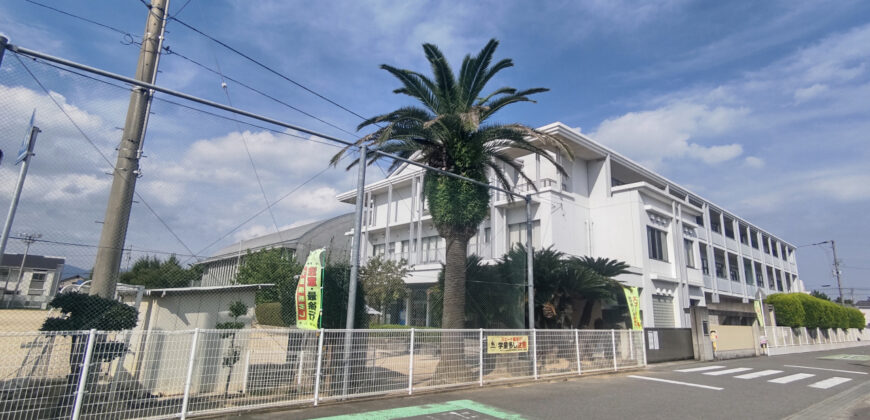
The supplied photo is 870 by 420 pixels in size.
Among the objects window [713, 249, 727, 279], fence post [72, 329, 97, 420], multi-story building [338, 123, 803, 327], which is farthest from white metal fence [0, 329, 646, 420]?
window [713, 249, 727, 279]

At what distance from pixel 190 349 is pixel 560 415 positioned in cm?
601

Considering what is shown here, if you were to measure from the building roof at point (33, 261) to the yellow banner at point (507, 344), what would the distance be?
323 inches

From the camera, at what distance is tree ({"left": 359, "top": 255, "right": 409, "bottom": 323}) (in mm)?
23453

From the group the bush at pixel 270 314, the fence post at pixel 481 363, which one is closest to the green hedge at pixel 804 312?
the fence post at pixel 481 363

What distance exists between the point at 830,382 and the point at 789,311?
811 inches

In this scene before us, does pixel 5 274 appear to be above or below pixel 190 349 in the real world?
above

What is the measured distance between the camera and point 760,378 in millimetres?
13383

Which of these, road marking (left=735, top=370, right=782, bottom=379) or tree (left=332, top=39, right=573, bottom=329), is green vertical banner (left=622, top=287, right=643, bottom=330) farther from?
tree (left=332, top=39, right=573, bottom=329)

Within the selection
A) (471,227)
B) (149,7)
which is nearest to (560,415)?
(471,227)

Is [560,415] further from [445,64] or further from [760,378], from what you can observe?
[760,378]

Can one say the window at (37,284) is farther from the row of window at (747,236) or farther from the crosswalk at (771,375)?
the row of window at (747,236)

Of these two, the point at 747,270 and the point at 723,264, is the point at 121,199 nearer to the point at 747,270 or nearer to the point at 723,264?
the point at 723,264

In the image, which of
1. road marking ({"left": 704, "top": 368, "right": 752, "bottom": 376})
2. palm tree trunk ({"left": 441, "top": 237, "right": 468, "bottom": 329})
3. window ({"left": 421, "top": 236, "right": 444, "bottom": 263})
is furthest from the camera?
window ({"left": 421, "top": 236, "right": 444, "bottom": 263})

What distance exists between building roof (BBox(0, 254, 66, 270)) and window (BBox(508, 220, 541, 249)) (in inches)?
815
